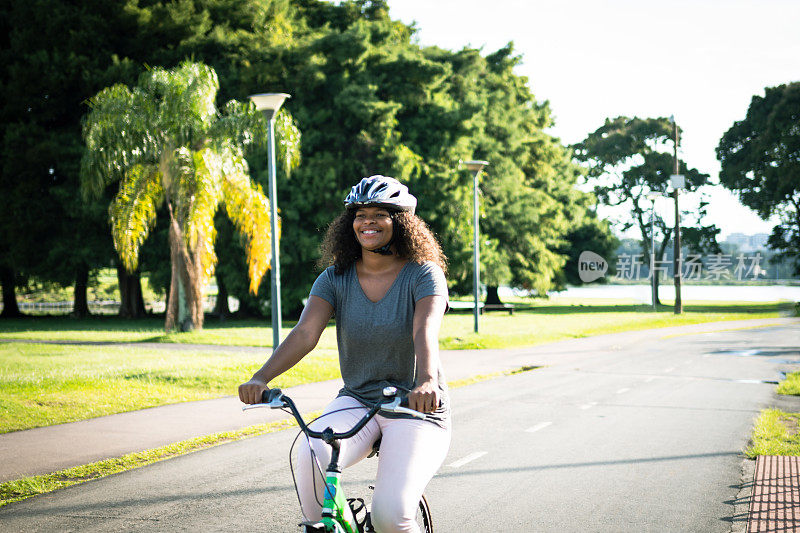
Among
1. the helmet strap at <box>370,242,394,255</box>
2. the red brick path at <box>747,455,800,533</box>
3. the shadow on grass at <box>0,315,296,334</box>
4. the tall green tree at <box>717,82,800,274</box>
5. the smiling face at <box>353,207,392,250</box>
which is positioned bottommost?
the shadow on grass at <box>0,315,296,334</box>

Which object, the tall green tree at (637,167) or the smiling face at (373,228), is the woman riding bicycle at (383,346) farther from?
the tall green tree at (637,167)

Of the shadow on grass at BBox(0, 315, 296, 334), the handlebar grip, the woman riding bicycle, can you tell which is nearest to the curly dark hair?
the woman riding bicycle

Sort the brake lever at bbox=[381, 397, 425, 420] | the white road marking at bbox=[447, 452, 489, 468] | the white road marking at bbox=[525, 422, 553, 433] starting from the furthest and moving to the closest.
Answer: the white road marking at bbox=[525, 422, 553, 433] → the white road marking at bbox=[447, 452, 489, 468] → the brake lever at bbox=[381, 397, 425, 420]

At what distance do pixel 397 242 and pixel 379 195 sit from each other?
24cm

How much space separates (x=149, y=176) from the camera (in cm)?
2138

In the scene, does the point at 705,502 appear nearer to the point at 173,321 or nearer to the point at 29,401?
the point at 29,401

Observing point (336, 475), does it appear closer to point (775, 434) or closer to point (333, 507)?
point (333, 507)

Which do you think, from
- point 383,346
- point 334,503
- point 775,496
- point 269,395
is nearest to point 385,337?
point 383,346

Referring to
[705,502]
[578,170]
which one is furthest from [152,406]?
[578,170]

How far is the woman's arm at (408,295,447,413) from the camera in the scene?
9.75 ft

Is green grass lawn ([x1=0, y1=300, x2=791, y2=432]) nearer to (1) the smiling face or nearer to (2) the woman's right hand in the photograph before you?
(2) the woman's right hand

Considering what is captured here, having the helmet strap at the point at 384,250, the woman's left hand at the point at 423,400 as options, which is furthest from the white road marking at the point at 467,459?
the woman's left hand at the point at 423,400

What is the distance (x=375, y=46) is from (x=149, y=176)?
695 inches

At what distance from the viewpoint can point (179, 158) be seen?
2080cm
